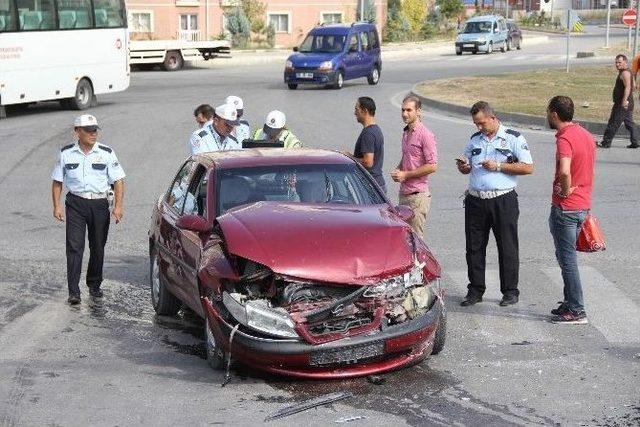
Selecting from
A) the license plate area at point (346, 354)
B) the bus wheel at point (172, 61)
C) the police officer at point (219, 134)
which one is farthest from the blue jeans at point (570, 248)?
the bus wheel at point (172, 61)

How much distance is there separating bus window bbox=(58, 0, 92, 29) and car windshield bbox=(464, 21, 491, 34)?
36.4 metres

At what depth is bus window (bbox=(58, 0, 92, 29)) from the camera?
3155 cm

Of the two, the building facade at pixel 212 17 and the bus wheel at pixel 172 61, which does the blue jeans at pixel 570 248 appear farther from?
the building facade at pixel 212 17

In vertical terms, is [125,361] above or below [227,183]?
below

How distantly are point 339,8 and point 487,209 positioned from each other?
61008mm

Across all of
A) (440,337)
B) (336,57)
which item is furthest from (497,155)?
(336,57)

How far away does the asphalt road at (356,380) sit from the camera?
753 centimetres

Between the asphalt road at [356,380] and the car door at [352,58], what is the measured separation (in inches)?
811

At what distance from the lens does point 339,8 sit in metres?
70.3

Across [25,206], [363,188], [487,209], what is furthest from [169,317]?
[25,206]

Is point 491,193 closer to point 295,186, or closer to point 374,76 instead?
point 295,186

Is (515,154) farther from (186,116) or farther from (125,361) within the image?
(186,116)

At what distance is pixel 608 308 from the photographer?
1036 centimetres

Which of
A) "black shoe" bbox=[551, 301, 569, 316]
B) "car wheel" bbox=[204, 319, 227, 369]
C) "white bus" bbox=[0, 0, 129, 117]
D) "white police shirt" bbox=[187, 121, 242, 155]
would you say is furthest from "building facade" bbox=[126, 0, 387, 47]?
"car wheel" bbox=[204, 319, 227, 369]
